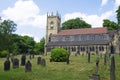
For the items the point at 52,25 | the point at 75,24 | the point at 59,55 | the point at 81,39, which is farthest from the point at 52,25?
the point at 59,55

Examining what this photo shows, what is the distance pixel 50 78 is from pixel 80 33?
58449 millimetres

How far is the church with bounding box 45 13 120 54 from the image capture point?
6838cm

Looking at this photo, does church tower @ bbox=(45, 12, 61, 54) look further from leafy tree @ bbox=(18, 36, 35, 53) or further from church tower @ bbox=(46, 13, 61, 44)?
leafy tree @ bbox=(18, 36, 35, 53)

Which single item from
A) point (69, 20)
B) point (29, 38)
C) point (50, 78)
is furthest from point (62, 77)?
point (29, 38)

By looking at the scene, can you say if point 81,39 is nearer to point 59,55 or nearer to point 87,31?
point 87,31

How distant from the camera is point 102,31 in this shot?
72.8 meters

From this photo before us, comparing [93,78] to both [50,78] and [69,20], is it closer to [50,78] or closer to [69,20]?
[50,78]

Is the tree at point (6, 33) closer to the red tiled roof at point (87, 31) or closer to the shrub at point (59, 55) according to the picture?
the red tiled roof at point (87, 31)

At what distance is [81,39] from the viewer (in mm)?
75625

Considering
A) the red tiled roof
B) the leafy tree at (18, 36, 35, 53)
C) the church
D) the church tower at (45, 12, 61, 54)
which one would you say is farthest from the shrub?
the leafy tree at (18, 36, 35, 53)

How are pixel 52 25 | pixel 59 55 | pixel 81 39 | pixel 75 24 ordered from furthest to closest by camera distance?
pixel 75 24
pixel 52 25
pixel 81 39
pixel 59 55

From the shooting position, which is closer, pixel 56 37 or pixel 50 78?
pixel 50 78

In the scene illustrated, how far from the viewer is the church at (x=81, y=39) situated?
68375mm

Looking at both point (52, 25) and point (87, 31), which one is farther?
point (52, 25)
